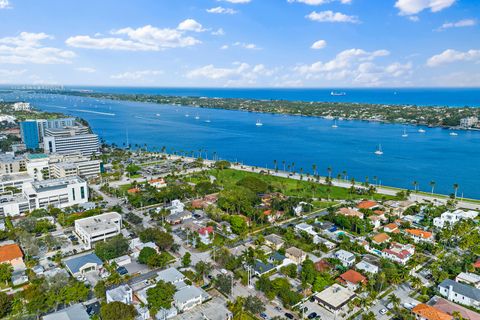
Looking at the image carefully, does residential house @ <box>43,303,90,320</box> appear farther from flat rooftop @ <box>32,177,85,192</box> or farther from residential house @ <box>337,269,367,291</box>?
flat rooftop @ <box>32,177,85,192</box>

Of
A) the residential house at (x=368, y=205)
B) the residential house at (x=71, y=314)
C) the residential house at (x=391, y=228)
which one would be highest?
the residential house at (x=368, y=205)

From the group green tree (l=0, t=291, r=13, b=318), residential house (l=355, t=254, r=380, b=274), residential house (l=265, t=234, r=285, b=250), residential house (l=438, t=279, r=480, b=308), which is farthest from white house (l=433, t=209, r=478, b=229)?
green tree (l=0, t=291, r=13, b=318)

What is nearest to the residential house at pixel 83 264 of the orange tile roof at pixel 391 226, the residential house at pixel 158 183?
the residential house at pixel 158 183

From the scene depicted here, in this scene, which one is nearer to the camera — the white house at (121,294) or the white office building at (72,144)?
the white house at (121,294)

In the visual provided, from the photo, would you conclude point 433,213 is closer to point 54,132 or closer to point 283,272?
point 283,272

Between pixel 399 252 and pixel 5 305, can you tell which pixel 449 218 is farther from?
pixel 5 305

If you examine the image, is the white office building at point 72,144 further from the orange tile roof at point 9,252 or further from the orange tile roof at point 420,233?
the orange tile roof at point 420,233
